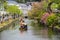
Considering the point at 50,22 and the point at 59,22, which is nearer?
the point at 59,22

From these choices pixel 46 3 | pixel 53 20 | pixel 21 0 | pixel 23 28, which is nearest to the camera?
pixel 23 28

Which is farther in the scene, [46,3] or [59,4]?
[46,3]

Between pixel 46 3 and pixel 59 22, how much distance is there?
20484mm

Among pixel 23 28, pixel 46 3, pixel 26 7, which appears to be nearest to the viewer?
pixel 23 28

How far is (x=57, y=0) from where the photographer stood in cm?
5091

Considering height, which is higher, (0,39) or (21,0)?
(0,39)

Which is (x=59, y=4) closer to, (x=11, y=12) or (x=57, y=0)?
A: (x=57, y=0)

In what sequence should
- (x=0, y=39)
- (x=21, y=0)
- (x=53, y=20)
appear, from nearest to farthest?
(x=0, y=39) < (x=53, y=20) < (x=21, y=0)

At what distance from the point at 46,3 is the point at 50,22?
55.7 ft

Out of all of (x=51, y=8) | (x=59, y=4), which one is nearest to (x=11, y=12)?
(x=51, y=8)

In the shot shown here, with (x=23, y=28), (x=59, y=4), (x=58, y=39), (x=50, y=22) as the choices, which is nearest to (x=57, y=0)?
(x=59, y=4)

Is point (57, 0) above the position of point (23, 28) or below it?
above

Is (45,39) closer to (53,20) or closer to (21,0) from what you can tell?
(53,20)

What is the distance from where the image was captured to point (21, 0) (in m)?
185
